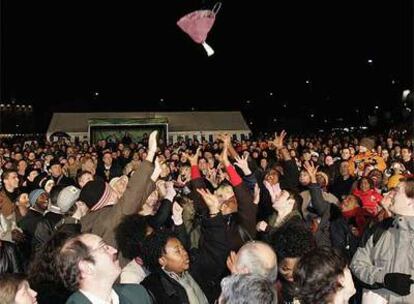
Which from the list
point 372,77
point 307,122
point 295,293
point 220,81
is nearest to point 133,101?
point 220,81

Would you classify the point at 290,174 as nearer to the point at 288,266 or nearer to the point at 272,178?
the point at 272,178

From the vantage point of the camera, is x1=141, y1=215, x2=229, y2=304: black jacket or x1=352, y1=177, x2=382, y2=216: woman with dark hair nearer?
x1=141, y1=215, x2=229, y2=304: black jacket

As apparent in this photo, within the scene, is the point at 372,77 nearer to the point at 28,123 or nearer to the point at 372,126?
the point at 372,126

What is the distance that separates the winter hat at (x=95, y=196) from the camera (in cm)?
517

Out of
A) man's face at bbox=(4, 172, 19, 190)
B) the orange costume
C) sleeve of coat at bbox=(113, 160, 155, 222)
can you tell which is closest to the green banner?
the orange costume

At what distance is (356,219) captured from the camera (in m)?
7.53

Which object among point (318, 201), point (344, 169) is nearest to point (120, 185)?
point (318, 201)

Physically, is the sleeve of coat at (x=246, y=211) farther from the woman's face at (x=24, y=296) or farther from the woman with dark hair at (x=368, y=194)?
the woman's face at (x=24, y=296)

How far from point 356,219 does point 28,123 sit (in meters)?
79.3

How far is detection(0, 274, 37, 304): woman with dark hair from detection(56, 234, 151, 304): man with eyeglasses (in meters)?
0.21

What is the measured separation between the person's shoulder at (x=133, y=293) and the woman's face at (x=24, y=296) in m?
0.48

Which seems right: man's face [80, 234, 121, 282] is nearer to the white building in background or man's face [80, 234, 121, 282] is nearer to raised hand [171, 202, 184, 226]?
raised hand [171, 202, 184, 226]

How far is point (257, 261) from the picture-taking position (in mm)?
3783

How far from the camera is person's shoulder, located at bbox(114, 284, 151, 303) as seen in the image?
3.59 metres
